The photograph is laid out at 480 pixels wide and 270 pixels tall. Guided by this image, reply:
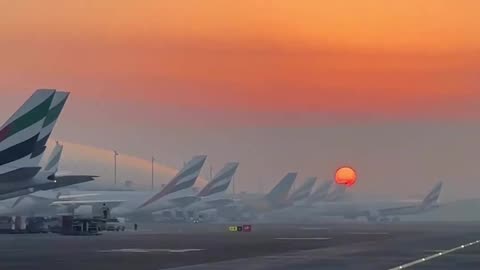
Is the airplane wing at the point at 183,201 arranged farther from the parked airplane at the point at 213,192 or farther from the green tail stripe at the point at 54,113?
the green tail stripe at the point at 54,113

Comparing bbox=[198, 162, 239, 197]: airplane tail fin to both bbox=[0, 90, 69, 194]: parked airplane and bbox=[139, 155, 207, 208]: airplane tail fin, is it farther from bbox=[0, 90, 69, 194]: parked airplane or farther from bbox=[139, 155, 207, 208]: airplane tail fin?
bbox=[0, 90, 69, 194]: parked airplane

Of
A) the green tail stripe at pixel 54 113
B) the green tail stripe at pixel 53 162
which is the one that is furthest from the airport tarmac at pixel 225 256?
the green tail stripe at pixel 53 162

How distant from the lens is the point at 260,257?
64.4m

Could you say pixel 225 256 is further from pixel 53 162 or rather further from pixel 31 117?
pixel 53 162

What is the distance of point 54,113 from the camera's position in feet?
306

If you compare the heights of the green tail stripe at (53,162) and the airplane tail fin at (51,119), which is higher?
the green tail stripe at (53,162)

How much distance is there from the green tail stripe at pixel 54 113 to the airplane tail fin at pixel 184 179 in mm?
87838

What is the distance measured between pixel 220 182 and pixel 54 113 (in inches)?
4084

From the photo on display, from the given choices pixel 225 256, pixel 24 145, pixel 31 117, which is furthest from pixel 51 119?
pixel 225 256

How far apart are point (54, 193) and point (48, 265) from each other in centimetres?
11464

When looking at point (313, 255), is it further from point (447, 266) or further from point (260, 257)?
point (447, 266)

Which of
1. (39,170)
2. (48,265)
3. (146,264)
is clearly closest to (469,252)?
(146,264)

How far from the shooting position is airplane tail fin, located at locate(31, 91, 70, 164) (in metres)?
90.6

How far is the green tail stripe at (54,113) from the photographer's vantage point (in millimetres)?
92188
